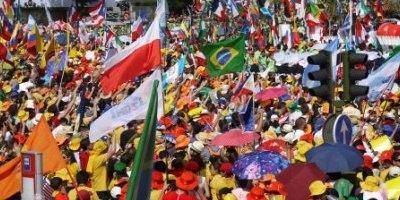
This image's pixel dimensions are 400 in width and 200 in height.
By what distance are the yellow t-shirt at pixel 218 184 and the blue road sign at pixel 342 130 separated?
1.15 m

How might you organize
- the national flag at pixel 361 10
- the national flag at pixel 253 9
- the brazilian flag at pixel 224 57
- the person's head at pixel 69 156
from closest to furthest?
the person's head at pixel 69 156 < the brazilian flag at pixel 224 57 < the national flag at pixel 253 9 < the national flag at pixel 361 10

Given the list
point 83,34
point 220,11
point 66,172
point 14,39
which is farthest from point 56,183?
point 83,34

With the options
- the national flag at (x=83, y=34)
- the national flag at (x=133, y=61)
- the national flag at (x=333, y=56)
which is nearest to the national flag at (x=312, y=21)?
the national flag at (x=83, y=34)

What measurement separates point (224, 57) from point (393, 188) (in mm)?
7669

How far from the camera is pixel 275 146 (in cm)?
1106

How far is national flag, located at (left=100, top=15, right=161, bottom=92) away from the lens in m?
10.6

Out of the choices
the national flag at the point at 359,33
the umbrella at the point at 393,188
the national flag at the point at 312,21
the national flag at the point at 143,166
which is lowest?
the national flag at the point at 312,21

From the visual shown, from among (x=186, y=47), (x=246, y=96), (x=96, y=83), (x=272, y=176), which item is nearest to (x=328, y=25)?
(x=186, y=47)

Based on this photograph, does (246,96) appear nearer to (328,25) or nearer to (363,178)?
(363,178)

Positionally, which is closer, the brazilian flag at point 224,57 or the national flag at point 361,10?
the brazilian flag at point 224,57

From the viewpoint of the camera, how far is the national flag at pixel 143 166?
5312 mm

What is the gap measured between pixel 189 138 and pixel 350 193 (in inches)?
141

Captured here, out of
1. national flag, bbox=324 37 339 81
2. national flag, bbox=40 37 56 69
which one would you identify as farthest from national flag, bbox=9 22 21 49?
national flag, bbox=324 37 339 81

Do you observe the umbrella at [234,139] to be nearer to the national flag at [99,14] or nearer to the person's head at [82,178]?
the person's head at [82,178]
